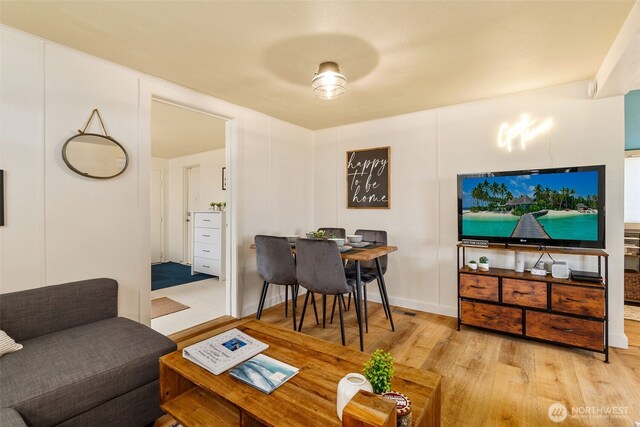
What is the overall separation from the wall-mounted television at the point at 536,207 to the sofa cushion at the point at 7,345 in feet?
11.2

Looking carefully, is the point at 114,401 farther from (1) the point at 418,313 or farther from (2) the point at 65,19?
(1) the point at 418,313

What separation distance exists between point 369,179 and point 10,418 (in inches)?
139

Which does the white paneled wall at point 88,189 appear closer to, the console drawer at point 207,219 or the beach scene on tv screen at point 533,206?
the console drawer at point 207,219

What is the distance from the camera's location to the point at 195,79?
263 cm

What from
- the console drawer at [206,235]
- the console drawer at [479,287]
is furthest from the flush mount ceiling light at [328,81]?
the console drawer at [206,235]

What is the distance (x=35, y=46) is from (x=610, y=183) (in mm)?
4498

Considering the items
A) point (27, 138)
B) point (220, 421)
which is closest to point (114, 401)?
point (220, 421)

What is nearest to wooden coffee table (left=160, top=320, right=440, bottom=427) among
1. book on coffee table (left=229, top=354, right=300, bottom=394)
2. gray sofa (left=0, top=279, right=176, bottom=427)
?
book on coffee table (left=229, top=354, right=300, bottom=394)

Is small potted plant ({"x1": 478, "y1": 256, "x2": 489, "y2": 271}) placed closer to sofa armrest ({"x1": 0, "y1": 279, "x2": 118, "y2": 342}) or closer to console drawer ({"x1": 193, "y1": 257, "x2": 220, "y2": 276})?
sofa armrest ({"x1": 0, "y1": 279, "x2": 118, "y2": 342})

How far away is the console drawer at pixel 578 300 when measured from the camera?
234 centimetres

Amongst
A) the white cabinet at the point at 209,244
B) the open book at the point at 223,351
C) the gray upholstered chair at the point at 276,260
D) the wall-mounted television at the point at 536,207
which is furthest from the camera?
the white cabinet at the point at 209,244

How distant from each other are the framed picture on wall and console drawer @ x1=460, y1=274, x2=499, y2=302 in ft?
4.17

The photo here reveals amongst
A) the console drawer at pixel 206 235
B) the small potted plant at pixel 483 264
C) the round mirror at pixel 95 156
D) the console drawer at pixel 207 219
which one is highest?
the round mirror at pixel 95 156

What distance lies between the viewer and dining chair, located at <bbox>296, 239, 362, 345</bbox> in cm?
243
